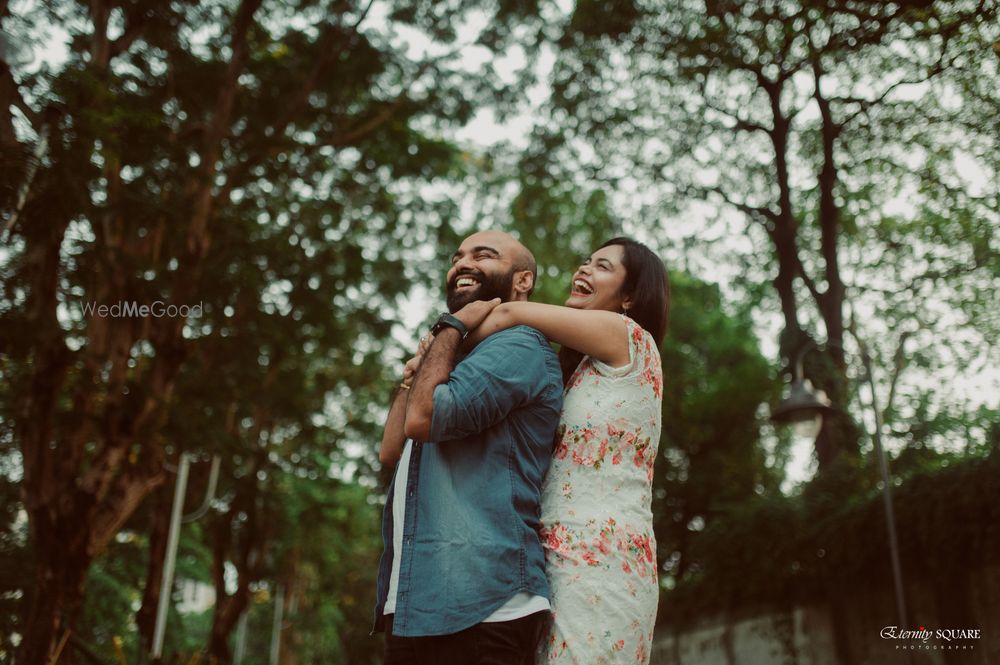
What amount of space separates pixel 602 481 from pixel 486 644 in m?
0.55

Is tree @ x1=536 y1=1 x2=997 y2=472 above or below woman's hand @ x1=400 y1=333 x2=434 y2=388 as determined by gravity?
above

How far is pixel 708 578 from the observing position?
39.2ft

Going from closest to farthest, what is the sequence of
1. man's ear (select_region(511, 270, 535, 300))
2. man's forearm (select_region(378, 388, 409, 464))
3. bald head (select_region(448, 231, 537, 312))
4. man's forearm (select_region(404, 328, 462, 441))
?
man's forearm (select_region(404, 328, 462, 441))
man's forearm (select_region(378, 388, 409, 464))
bald head (select_region(448, 231, 537, 312))
man's ear (select_region(511, 270, 535, 300))

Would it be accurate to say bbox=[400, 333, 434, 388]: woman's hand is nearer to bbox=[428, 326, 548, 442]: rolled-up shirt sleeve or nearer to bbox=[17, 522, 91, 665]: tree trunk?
bbox=[428, 326, 548, 442]: rolled-up shirt sleeve

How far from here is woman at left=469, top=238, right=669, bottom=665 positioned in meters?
2.38

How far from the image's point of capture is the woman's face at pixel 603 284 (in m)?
3.08

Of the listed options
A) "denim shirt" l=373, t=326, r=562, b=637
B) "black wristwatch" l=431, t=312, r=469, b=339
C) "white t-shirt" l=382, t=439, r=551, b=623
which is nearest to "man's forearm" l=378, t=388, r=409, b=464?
"white t-shirt" l=382, t=439, r=551, b=623

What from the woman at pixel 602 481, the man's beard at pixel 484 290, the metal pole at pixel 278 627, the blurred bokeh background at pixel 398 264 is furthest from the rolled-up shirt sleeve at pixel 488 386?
the metal pole at pixel 278 627

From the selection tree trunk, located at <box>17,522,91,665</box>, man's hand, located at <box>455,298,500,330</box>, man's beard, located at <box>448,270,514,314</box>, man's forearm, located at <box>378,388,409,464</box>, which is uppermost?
man's beard, located at <box>448,270,514,314</box>

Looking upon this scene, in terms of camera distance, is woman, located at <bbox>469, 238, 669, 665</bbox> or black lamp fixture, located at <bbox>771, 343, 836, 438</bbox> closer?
woman, located at <bbox>469, 238, 669, 665</bbox>

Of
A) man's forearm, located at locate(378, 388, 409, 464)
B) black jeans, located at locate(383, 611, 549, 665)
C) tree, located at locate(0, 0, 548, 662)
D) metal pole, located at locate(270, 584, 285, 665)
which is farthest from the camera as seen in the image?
metal pole, located at locate(270, 584, 285, 665)

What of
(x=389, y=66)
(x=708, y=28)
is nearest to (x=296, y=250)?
(x=389, y=66)

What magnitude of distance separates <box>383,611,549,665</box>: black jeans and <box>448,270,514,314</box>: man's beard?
3.17 ft

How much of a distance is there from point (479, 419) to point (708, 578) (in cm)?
1031
